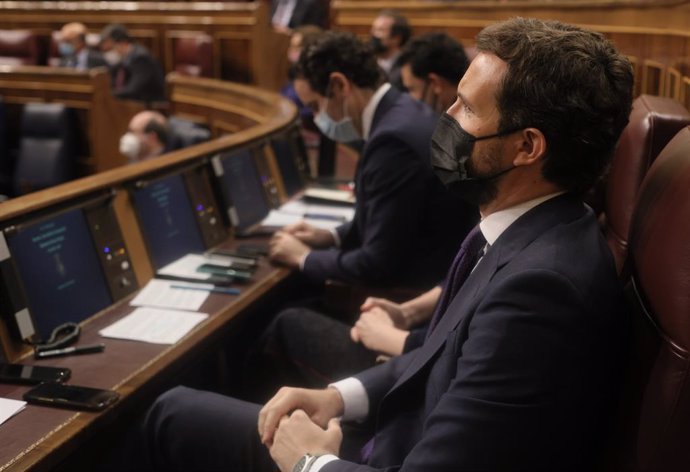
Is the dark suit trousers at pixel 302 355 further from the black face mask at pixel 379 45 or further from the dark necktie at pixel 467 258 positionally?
the black face mask at pixel 379 45

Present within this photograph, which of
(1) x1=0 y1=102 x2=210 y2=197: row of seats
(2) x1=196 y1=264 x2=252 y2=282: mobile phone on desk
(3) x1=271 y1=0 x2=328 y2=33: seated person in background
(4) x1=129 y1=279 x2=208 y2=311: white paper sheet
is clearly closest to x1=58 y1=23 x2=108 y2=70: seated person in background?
(1) x1=0 y1=102 x2=210 y2=197: row of seats

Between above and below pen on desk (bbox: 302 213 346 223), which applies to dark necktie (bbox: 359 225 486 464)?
above

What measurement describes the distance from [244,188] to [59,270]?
103cm

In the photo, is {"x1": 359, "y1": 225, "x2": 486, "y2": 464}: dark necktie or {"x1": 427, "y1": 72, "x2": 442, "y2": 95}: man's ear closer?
{"x1": 359, "y1": 225, "x2": 486, "y2": 464}: dark necktie

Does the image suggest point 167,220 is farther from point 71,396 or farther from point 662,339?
point 662,339

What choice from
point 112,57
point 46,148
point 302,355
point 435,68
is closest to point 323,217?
point 435,68

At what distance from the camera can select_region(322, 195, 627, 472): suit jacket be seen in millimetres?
979

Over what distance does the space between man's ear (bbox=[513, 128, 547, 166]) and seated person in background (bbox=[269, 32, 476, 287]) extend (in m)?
1.01

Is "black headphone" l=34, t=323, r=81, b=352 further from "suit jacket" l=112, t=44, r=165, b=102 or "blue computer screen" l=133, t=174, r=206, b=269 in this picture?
"suit jacket" l=112, t=44, r=165, b=102

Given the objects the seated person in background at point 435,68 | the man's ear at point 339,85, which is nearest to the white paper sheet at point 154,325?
the man's ear at point 339,85

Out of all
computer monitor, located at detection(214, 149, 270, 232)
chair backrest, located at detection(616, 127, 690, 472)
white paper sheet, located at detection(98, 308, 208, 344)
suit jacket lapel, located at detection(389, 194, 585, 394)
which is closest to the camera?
chair backrest, located at detection(616, 127, 690, 472)

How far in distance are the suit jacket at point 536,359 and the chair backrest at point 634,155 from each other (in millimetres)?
347

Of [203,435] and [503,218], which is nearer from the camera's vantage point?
[503,218]

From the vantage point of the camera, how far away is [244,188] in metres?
2.72
